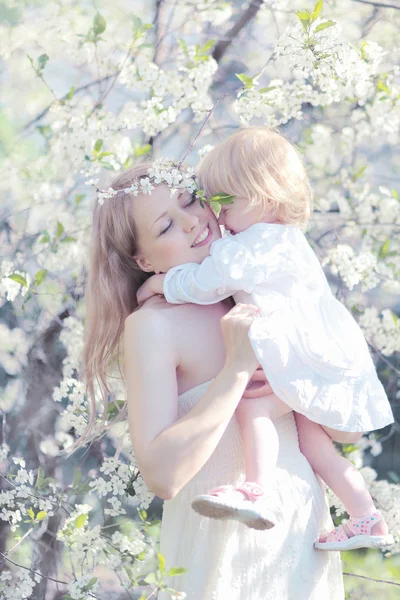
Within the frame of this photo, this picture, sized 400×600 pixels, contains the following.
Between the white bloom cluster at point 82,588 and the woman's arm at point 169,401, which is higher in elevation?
the woman's arm at point 169,401

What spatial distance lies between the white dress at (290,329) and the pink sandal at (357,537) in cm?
18

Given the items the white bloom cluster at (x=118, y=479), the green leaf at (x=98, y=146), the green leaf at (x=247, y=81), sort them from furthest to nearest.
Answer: the green leaf at (x=98, y=146), the white bloom cluster at (x=118, y=479), the green leaf at (x=247, y=81)

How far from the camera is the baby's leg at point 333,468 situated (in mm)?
1662

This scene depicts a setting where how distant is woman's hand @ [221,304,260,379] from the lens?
1.51 m

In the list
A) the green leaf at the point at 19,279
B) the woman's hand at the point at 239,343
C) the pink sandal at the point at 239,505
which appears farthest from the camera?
the green leaf at the point at 19,279

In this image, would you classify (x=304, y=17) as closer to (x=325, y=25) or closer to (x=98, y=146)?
(x=325, y=25)

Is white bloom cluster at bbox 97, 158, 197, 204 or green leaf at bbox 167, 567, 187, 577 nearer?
green leaf at bbox 167, 567, 187, 577

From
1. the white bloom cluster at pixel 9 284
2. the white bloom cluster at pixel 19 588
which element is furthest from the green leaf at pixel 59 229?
the white bloom cluster at pixel 19 588

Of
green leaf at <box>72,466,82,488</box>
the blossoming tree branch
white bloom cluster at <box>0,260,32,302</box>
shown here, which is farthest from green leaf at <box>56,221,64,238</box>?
green leaf at <box>72,466,82,488</box>

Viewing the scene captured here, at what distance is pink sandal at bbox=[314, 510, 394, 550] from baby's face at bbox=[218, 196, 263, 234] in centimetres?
66

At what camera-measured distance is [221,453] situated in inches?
63.4

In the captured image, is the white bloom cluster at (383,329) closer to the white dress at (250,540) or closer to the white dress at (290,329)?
the white dress at (290,329)

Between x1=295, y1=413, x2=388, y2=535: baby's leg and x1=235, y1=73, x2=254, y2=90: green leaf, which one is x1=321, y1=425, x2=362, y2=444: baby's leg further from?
x1=235, y1=73, x2=254, y2=90: green leaf

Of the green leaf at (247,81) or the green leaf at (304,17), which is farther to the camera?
the green leaf at (247,81)
